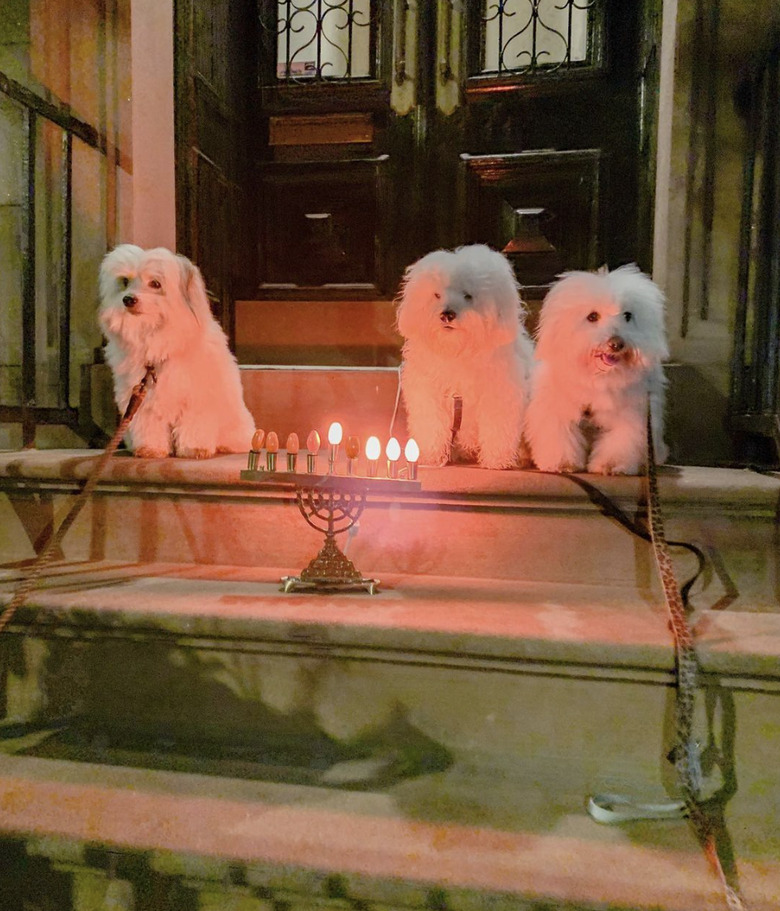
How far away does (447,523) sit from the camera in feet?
6.55

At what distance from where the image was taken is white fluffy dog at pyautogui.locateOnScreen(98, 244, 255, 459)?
2230mm

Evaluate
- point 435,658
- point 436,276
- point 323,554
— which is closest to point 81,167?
point 436,276

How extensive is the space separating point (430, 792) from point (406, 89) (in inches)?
135

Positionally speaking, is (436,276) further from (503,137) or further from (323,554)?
(503,137)

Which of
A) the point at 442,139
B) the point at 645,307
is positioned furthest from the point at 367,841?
the point at 442,139

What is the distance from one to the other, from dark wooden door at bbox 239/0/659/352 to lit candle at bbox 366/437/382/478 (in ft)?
6.92

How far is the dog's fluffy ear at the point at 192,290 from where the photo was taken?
2270 mm

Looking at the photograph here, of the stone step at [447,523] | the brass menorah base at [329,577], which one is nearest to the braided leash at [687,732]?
the stone step at [447,523]

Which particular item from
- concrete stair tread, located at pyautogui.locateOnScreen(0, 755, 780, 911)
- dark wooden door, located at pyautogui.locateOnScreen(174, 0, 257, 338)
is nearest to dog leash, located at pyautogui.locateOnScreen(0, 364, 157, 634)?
concrete stair tread, located at pyautogui.locateOnScreen(0, 755, 780, 911)

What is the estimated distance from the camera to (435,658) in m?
1.48

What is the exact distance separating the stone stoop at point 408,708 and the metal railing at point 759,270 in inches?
18.7

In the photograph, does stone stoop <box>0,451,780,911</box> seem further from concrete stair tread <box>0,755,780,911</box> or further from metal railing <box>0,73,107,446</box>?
metal railing <box>0,73,107,446</box>

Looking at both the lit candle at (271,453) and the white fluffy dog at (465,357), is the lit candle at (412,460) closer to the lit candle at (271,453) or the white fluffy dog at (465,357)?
the lit candle at (271,453)

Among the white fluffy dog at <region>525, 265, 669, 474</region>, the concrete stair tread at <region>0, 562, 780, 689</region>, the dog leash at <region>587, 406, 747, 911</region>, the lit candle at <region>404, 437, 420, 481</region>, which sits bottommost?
the dog leash at <region>587, 406, 747, 911</region>
